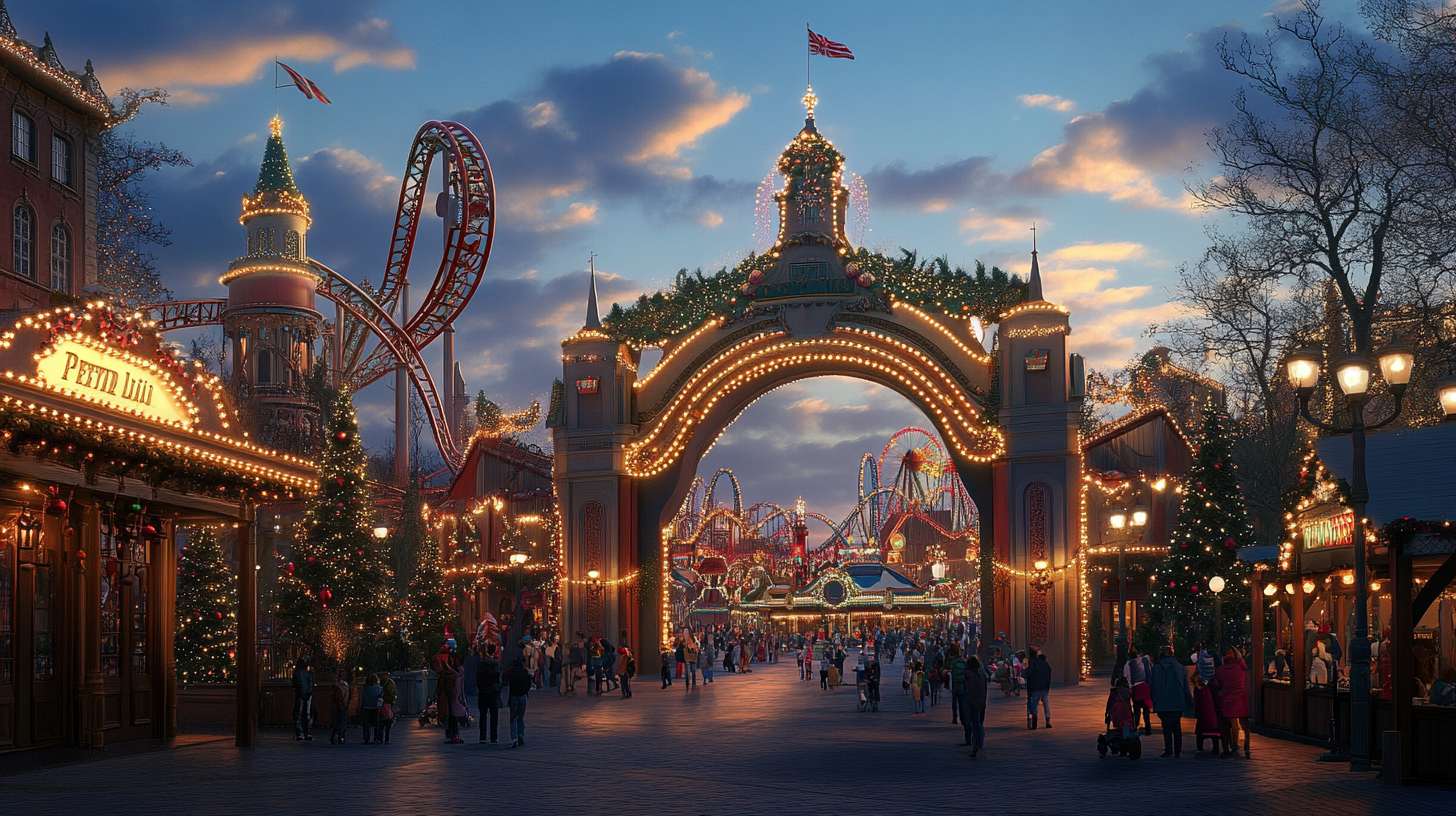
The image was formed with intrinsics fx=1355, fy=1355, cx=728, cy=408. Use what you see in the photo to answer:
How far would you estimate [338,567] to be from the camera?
31.0m

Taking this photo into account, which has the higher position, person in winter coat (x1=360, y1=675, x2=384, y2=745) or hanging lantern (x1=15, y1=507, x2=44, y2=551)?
hanging lantern (x1=15, y1=507, x2=44, y2=551)

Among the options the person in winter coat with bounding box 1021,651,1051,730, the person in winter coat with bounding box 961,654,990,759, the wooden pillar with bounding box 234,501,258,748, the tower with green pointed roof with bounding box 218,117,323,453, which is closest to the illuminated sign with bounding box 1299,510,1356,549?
the person in winter coat with bounding box 1021,651,1051,730

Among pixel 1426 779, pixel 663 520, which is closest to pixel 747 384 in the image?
pixel 663 520

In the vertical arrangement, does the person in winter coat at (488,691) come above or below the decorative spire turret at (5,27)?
below

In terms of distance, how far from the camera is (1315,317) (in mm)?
36312

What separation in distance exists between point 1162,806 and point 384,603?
2139 cm

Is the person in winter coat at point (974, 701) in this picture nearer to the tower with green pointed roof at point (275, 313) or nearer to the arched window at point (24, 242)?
the arched window at point (24, 242)

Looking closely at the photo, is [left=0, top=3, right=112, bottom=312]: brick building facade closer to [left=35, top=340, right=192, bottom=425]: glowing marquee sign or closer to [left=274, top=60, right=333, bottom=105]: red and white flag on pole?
[left=35, top=340, right=192, bottom=425]: glowing marquee sign

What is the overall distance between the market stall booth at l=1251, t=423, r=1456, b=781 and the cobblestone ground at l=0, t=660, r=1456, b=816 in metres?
0.77

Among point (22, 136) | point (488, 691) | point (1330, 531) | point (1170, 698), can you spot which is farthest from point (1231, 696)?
point (22, 136)

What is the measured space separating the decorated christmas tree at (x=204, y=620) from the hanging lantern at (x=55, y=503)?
1327 cm

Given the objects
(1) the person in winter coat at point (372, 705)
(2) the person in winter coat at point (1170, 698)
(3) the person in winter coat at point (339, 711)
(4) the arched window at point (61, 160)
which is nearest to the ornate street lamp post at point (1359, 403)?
(2) the person in winter coat at point (1170, 698)

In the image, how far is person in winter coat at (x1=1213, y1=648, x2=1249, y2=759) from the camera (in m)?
19.2

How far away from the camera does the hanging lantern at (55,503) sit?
60.6 ft
